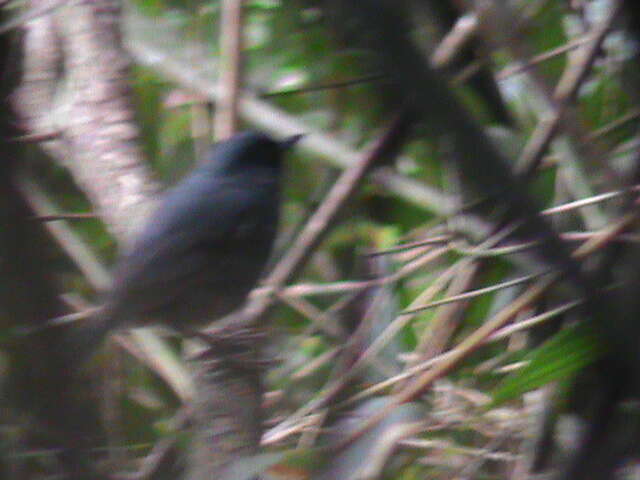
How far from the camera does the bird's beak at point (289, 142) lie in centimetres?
303

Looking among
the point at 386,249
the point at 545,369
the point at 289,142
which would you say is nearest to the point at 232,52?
the point at 289,142

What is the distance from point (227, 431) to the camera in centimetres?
200

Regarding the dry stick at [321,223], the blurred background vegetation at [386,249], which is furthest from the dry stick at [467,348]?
the dry stick at [321,223]

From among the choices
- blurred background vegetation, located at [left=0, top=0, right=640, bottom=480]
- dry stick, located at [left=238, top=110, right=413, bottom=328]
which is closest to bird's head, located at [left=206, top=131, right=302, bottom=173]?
blurred background vegetation, located at [left=0, top=0, right=640, bottom=480]

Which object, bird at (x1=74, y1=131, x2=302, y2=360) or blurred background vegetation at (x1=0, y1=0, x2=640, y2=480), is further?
bird at (x1=74, y1=131, x2=302, y2=360)

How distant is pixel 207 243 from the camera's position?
3.08 meters

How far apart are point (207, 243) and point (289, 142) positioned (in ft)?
1.33

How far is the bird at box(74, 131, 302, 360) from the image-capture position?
2760 mm

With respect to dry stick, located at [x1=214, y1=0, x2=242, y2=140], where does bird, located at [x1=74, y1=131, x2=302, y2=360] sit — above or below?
below

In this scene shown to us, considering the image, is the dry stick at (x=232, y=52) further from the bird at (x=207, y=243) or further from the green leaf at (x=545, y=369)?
the green leaf at (x=545, y=369)

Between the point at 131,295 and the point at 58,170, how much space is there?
2.88 ft

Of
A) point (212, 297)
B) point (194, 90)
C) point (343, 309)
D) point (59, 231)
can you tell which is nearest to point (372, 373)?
point (343, 309)

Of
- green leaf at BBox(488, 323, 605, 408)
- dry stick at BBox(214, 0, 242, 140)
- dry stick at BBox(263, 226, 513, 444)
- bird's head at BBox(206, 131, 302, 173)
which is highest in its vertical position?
dry stick at BBox(214, 0, 242, 140)

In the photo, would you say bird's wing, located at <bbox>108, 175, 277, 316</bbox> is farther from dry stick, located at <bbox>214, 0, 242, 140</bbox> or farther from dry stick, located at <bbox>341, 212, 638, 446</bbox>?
dry stick, located at <bbox>341, 212, 638, 446</bbox>
